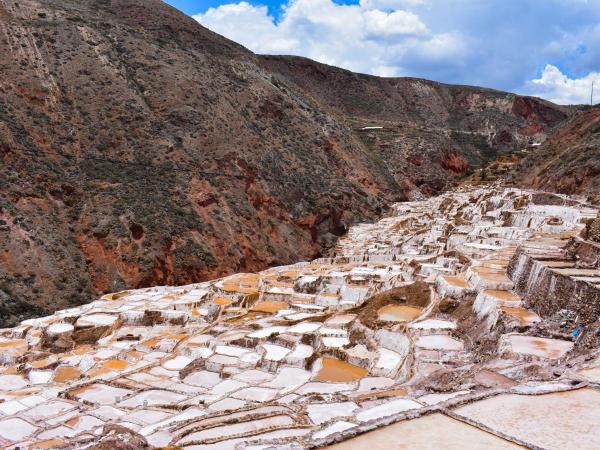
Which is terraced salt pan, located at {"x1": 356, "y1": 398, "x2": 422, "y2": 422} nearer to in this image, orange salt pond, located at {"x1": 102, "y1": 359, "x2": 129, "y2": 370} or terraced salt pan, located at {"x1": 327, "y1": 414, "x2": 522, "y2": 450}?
terraced salt pan, located at {"x1": 327, "y1": 414, "x2": 522, "y2": 450}

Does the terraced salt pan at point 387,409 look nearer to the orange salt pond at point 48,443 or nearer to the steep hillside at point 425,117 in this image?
the orange salt pond at point 48,443

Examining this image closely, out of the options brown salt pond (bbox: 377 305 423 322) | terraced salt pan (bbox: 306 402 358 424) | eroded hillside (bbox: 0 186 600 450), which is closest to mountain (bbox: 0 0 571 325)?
eroded hillside (bbox: 0 186 600 450)

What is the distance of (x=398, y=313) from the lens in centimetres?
1878

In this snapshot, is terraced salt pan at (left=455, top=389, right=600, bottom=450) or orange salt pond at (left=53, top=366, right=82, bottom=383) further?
orange salt pond at (left=53, top=366, right=82, bottom=383)

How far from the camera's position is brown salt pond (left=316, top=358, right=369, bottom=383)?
48.3 feet

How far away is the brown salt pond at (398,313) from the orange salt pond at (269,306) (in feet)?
17.8

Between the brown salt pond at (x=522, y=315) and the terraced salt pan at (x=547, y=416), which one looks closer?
the terraced salt pan at (x=547, y=416)

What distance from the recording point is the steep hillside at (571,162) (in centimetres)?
3776

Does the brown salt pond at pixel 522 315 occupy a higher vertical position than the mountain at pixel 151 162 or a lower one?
lower

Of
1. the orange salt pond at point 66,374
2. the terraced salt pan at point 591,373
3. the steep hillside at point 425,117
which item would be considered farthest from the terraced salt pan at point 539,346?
the steep hillside at point 425,117

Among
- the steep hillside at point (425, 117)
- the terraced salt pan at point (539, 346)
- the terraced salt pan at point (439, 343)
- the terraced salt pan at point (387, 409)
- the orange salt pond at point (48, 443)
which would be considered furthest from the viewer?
the steep hillside at point (425, 117)

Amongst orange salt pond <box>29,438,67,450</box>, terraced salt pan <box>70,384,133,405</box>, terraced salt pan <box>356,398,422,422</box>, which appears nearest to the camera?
terraced salt pan <box>356,398,422,422</box>

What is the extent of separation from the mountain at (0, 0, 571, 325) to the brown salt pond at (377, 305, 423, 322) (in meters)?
17.1

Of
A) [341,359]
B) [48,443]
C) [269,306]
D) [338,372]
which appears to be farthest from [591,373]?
[269,306]
